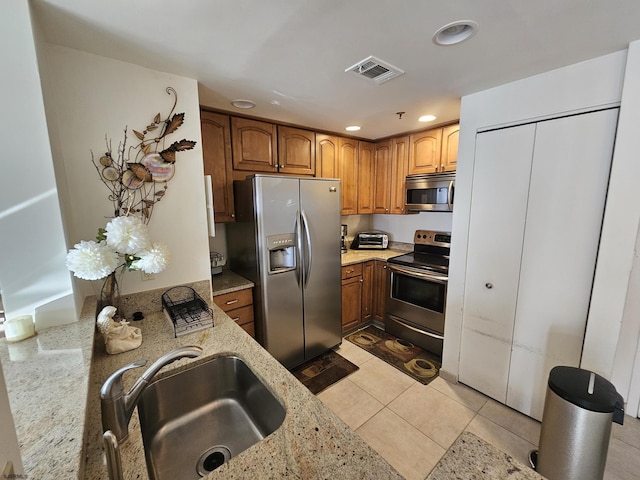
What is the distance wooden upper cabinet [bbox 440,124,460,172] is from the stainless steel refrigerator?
3.76 feet

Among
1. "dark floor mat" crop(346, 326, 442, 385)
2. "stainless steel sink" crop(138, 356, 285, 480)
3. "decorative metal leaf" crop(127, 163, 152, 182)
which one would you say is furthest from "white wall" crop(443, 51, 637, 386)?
"decorative metal leaf" crop(127, 163, 152, 182)

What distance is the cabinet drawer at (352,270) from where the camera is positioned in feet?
9.55

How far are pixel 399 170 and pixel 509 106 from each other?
54.1 inches

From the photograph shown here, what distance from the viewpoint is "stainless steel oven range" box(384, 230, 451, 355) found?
2529 mm

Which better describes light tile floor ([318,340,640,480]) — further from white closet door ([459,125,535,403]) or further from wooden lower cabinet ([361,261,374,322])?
wooden lower cabinet ([361,261,374,322])

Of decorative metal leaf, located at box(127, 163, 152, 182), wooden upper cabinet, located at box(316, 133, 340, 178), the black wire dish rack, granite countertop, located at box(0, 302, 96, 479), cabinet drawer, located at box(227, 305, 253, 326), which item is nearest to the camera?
granite countertop, located at box(0, 302, 96, 479)

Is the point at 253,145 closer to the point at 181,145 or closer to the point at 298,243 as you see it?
the point at 181,145

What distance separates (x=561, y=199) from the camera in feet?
5.44

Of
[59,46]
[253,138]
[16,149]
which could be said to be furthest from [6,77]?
[253,138]

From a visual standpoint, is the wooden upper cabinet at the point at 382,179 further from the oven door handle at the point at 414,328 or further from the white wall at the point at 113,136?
the white wall at the point at 113,136

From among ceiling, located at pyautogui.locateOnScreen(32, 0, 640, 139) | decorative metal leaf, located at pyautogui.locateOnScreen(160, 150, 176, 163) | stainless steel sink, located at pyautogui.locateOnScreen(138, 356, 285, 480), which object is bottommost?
stainless steel sink, located at pyautogui.locateOnScreen(138, 356, 285, 480)

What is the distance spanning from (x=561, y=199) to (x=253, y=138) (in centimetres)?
230

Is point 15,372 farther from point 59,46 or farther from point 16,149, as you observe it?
point 59,46

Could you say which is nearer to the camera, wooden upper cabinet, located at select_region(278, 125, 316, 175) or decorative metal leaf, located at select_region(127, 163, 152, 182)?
decorative metal leaf, located at select_region(127, 163, 152, 182)
